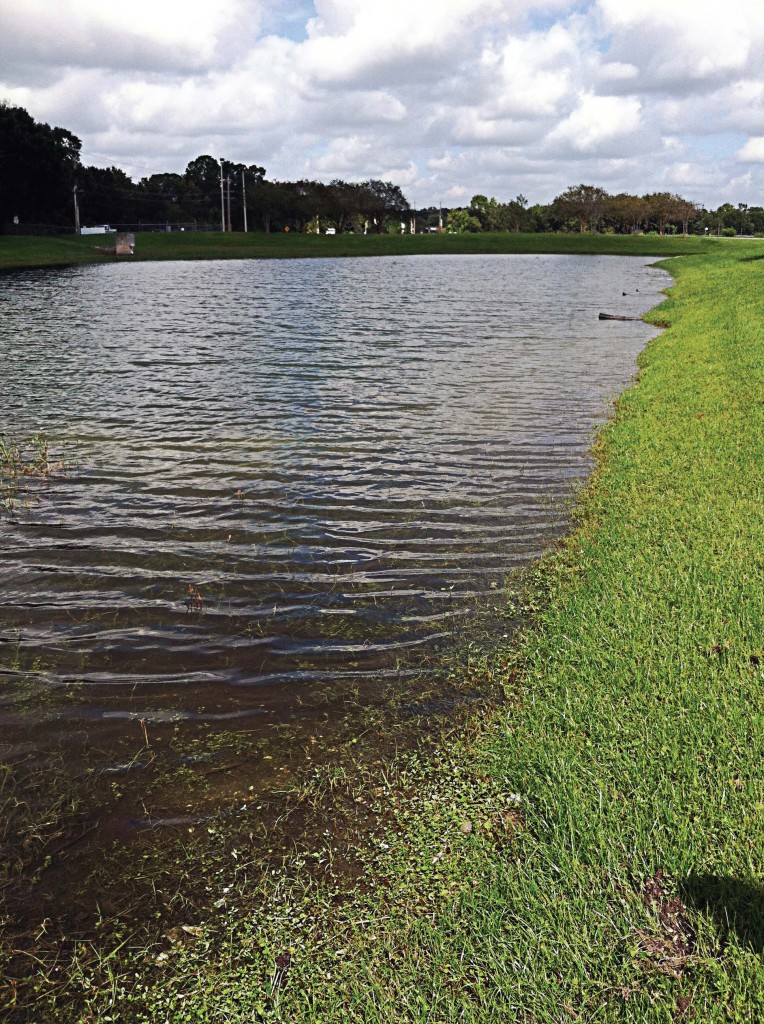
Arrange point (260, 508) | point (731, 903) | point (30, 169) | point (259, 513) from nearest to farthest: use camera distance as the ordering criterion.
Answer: point (731, 903)
point (259, 513)
point (260, 508)
point (30, 169)

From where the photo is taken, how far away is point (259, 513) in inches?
384

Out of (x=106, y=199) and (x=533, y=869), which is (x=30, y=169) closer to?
(x=106, y=199)

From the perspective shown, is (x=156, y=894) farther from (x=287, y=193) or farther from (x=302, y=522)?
(x=287, y=193)

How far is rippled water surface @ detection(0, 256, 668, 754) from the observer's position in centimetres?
633

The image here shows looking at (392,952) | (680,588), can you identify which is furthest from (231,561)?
(392,952)

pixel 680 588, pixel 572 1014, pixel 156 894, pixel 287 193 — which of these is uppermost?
pixel 287 193

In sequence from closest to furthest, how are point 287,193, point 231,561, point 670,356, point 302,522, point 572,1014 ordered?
point 572,1014 → point 231,561 → point 302,522 → point 670,356 → point 287,193

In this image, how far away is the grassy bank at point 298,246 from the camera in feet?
240

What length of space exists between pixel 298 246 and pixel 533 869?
363ft

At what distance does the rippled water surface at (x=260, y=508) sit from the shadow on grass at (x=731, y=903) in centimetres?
293

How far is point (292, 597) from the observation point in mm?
7570

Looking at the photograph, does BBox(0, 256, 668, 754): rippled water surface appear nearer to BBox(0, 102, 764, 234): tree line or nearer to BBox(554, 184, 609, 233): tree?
BBox(0, 102, 764, 234): tree line

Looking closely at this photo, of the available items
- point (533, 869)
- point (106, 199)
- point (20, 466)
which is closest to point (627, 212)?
point (106, 199)

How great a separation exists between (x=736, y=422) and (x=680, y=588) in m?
5.91
